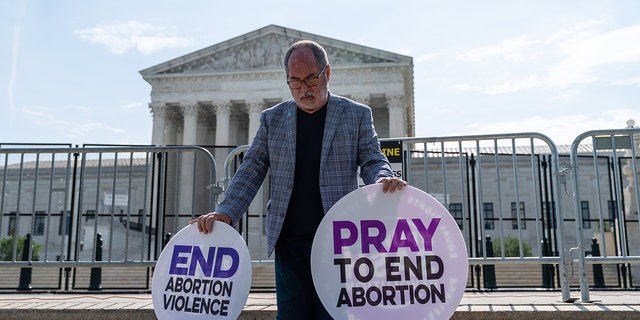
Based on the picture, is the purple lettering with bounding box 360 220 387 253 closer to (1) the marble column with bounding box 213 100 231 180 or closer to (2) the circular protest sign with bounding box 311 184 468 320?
(2) the circular protest sign with bounding box 311 184 468 320

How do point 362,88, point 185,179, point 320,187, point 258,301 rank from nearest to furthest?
point 320,187
point 258,301
point 185,179
point 362,88

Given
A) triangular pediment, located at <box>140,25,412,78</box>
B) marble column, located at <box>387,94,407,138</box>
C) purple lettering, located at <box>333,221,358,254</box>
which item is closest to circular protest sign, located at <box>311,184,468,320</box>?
purple lettering, located at <box>333,221,358,254</box>

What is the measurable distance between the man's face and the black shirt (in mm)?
134

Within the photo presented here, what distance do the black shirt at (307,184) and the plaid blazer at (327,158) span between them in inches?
2.1

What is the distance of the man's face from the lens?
2645 millimetres

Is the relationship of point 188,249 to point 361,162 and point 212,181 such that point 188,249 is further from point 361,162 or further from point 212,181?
point 212,181

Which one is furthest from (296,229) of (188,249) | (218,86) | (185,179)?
(218,86)

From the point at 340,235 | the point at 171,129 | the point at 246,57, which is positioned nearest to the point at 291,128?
the point at 340,235

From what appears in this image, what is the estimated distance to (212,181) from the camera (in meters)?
5.87

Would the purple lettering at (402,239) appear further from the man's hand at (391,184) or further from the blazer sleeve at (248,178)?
the blazer sleeve at (248,178)

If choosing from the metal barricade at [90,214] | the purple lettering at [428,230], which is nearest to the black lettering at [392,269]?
the purple lettering at [428,230]

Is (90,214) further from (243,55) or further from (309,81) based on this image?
(243,55)

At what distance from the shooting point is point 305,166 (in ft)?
9.23

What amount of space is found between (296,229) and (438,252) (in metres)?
0.75
